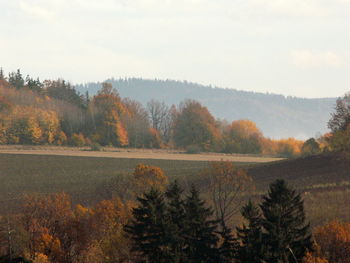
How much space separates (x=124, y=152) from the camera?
142625 millimetres

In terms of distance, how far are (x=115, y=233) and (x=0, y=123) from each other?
84477mm

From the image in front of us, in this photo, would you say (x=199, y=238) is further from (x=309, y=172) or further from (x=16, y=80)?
(x=16, y=80)

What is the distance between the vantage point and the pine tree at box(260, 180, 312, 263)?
47719 mm

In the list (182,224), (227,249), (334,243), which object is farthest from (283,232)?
(182,224)

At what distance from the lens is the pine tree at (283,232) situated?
47719mm

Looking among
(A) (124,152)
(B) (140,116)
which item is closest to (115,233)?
(A) (124,152)

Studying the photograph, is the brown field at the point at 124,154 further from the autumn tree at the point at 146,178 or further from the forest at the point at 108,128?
the autumn tree at the point at 146,178

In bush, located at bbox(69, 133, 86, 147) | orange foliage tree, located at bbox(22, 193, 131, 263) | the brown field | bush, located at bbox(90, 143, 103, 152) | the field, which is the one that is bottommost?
orange foliage tree, located at bbox(22, 193, 131, 263)

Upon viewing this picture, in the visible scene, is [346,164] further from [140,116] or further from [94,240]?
[140,116]

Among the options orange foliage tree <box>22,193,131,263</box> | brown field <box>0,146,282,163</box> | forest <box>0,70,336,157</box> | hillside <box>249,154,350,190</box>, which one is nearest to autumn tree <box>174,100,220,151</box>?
forest <box>0,70,336,157</box>

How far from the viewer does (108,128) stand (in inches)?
6230

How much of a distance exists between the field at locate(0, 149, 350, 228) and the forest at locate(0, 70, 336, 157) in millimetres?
13190

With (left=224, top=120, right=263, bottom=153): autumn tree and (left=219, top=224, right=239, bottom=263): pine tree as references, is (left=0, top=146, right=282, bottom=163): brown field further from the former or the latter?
(left=219, top=224, right=239, bottom=263): pine tree

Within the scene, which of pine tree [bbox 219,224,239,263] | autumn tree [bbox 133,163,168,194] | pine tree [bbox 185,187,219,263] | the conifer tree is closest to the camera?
the conifer tree
